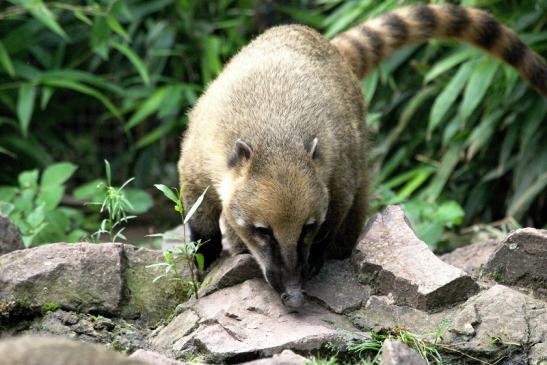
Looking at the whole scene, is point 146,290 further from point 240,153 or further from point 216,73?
point 216,73

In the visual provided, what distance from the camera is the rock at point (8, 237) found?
469 cm

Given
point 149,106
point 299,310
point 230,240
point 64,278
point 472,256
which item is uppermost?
point 64,278

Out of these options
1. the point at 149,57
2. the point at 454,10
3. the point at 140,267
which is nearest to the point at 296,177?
the point at 140,267

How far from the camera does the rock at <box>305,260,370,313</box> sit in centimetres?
420

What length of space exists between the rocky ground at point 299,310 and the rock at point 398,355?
0.99 ft

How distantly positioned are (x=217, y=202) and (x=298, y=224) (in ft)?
2.40

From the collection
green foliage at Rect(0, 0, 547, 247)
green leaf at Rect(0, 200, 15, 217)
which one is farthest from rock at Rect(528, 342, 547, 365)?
green leaf at Rect(0, 200, 15, 217)

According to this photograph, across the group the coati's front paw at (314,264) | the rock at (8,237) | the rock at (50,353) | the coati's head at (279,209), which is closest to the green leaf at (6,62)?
the rock at (8,237)

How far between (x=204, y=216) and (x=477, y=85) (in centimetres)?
296

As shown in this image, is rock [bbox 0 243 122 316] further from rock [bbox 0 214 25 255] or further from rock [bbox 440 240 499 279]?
rock [bbox 440 240 499 279]

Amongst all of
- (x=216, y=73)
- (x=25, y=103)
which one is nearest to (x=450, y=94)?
(x=216, y=73)

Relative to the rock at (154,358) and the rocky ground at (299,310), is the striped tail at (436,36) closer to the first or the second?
the rocky ground at (299,310)

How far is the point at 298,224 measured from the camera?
4.15 m

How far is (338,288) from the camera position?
4355mm
